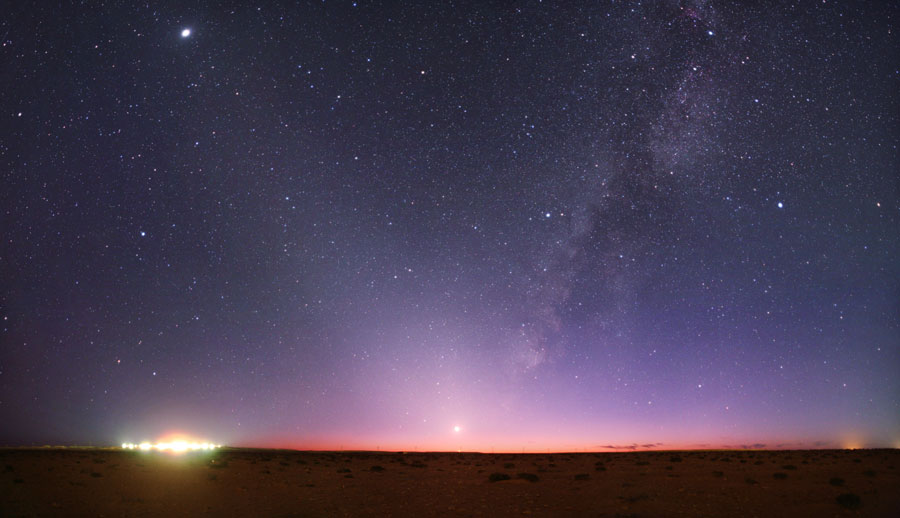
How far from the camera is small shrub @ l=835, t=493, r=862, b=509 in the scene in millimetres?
13551

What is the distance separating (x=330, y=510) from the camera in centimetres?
1455

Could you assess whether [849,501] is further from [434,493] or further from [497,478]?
[434,493]

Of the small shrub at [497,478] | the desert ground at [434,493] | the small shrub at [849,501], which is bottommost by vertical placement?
the small shrub at [497,478]

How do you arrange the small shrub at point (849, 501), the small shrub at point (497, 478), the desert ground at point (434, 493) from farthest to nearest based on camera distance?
1. the small shrub at point (497, 478)
2. the desert ground at point (434, 493)
3. the small shrub at point (849, 501)

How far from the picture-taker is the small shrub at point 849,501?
44.5 feet

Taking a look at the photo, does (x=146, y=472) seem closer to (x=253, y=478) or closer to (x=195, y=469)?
(x=195, y=469)

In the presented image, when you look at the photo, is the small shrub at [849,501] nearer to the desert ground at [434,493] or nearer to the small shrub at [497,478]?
the desert ground at [434,493]

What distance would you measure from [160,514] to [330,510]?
4646 mm

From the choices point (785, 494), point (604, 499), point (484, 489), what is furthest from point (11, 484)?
point (785, 494)

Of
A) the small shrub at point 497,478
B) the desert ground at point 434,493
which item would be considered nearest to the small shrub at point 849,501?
the desert ground at point 434,493

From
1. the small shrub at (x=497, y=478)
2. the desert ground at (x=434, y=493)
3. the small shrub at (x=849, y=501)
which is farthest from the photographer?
the small shrub at (x=497, y=478)

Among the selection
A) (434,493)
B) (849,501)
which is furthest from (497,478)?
(849,501)

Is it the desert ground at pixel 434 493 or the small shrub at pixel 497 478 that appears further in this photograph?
the small shrub at pixel 497 478

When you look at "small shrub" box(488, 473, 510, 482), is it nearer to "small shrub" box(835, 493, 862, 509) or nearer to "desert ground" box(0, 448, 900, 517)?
"desert ground" box(0, 448, 900, 517)
